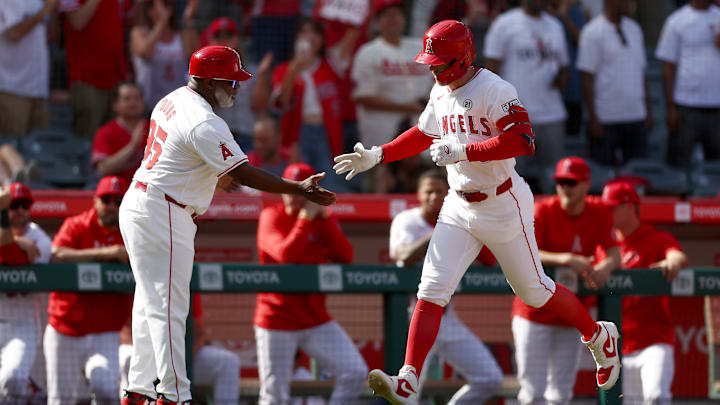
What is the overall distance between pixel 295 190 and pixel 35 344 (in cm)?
242

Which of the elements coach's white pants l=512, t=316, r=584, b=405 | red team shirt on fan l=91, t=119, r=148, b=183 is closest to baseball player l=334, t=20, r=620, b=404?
coach's white pants l=512, t=316, r=584, b=405

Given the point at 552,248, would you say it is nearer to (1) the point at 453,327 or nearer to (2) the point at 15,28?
(1) the point at 453,327

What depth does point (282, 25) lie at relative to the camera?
30.0 feet

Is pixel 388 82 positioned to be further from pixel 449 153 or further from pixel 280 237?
pixel 449 153

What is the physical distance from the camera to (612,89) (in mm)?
9242

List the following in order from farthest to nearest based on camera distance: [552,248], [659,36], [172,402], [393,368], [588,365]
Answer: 1. [659,36]
2. [588,365]
3. [552,248]
4. [393,368]
5. [172,402]

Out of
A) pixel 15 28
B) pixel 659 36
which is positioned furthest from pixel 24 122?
pixel 659 36

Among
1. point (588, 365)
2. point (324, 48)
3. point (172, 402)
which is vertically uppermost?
point (324, 48)

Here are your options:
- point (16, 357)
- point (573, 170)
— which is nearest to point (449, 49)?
point (573, 170)

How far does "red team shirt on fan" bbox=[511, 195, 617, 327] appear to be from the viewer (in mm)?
6633

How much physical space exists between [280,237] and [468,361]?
1.36 m

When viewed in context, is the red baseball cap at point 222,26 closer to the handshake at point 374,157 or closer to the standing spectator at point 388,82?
the standing spectator at point 388,82

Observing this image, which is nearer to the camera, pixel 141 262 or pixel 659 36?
pixel 141 262

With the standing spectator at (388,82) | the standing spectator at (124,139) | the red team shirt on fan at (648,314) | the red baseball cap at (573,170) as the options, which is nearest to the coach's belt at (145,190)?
the red baseball cap at (573,170)
